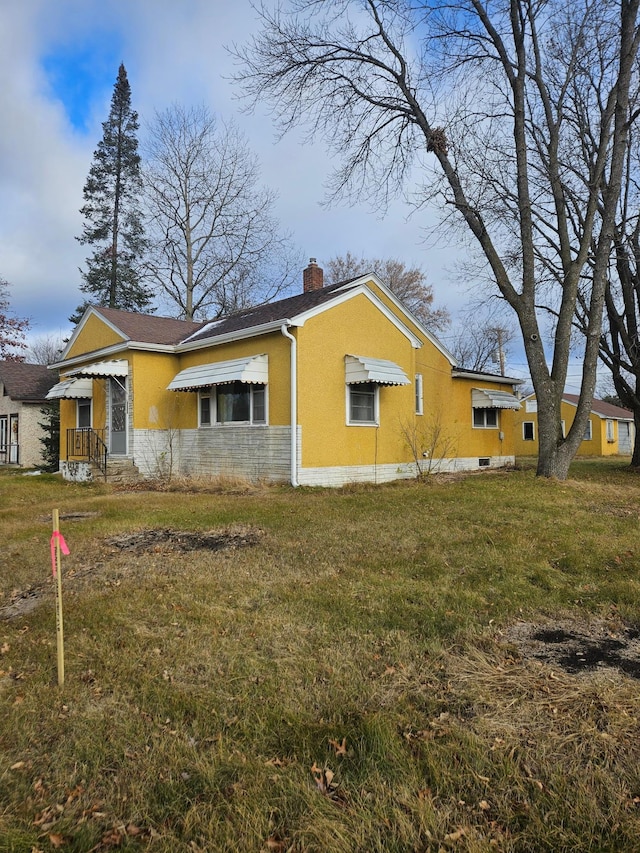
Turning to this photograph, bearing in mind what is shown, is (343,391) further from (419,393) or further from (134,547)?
(134,547)

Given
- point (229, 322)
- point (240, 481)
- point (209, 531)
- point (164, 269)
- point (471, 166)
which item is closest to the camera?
point (209, 531)

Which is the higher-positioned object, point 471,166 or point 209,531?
point 471,166

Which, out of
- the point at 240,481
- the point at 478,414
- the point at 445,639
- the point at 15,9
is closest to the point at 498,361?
the point at 478,414

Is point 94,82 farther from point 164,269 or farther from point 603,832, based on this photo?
point 164,269

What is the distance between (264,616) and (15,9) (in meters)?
11.1

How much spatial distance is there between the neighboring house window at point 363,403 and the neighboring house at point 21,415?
1485 cm

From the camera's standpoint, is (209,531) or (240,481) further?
(240,481)

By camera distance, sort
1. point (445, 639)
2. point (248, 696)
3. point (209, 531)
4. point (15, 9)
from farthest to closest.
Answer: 1. point (15, 9)
2. point (209, 531)
3. point (445, 639)
4. point (248, 696)

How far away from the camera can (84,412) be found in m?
17.4

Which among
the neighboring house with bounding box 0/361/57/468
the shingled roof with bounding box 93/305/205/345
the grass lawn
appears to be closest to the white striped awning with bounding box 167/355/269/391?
the shingled roof with bounding box 93/305/205/345

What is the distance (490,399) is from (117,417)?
495 inches

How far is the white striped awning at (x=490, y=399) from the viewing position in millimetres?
18562

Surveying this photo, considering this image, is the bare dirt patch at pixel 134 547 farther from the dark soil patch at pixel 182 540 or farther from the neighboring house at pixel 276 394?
the neighboring house at pixel 276 394

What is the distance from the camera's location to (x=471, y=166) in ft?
47.3
